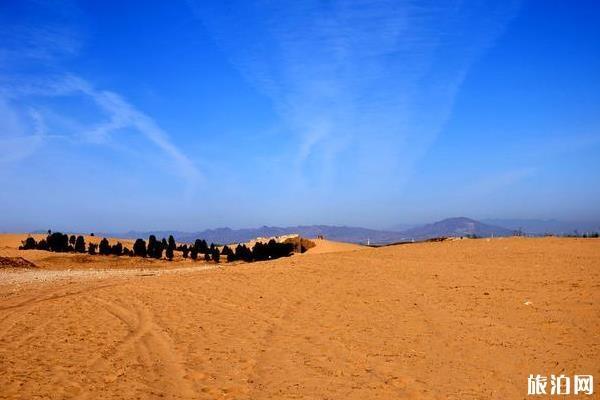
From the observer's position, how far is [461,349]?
28.3 feet

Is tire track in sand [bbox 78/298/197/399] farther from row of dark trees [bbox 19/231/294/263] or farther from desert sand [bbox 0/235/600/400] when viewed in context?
row of dark trees [bbox 19/231/294/263]

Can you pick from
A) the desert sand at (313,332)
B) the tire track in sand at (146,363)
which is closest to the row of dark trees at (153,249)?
the desert sand at (313,332)

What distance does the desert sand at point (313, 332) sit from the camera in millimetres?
6926

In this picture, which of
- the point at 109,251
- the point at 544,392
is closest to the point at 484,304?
the point at 544,392

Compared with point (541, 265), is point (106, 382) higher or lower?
lower

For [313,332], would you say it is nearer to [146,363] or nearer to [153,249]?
[146,363]

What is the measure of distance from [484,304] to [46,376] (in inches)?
371

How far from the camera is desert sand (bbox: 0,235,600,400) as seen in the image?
6.93 metres

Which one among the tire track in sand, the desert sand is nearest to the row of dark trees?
the desert sand

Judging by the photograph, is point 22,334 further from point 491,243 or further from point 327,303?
point 491,243

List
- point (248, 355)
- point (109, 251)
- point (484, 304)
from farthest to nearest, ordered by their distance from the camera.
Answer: point (109, 251)
point (484, 304)
point (248, 355)

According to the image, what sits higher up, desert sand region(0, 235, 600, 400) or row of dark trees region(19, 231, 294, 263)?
row of dark trees region(19, 231, 294, 263)

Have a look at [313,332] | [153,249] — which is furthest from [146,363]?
[153,249]

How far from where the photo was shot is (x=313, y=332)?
997 centimetres
